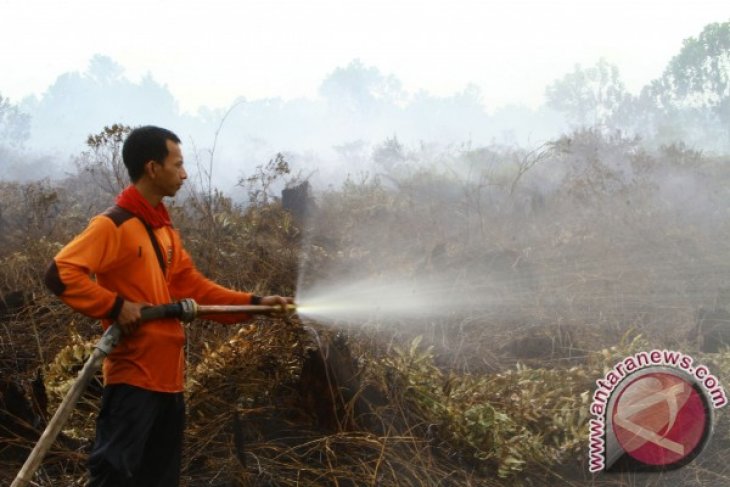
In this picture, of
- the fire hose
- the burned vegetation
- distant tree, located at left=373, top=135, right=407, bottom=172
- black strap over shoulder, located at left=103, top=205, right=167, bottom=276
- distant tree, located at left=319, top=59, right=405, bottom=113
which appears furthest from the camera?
distant tree, located at left=319, top=59, right=405, bottom=113

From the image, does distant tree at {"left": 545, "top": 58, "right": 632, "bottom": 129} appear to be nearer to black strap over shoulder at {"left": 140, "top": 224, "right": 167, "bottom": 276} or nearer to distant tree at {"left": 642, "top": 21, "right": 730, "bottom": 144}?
distant tree at {"left": 642, "top": 21, "right": 730, "bottom": 144}

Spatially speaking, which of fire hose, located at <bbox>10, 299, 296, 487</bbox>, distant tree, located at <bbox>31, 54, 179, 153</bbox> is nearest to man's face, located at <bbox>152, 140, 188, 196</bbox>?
fire hose, located at <bbox>10, 299, 296, 487</bbox>

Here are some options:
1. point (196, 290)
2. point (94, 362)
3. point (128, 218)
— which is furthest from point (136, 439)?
point (128, 218)

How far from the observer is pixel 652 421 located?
319 cm

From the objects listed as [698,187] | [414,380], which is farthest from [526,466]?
[698,187]

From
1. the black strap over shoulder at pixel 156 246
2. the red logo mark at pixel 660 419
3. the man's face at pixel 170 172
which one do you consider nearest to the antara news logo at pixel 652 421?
the red logo mark at pixel 660 419

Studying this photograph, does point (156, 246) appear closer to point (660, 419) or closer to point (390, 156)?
point (660, 419)

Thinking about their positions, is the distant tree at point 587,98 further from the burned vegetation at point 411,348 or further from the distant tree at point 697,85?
the burned vegetation at point 411,348

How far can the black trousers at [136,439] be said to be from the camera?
2020 millimetres

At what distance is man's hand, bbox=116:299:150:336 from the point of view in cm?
203

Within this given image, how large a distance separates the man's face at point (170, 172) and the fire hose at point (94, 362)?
1.65ft

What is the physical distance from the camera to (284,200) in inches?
436

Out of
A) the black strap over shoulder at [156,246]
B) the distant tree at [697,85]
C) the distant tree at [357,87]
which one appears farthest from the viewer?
the distant tree at [357,87]

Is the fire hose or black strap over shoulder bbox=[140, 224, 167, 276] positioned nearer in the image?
the fire hose
